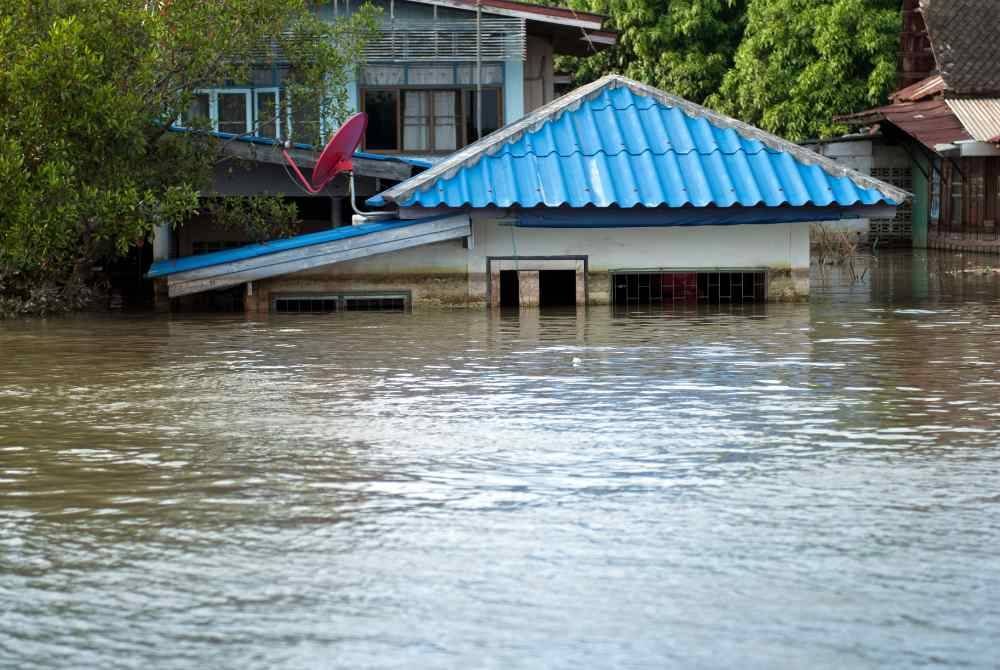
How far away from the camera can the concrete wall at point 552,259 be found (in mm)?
20531

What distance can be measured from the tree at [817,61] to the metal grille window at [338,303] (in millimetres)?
23715

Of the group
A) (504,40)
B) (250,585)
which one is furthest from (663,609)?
(504,40)

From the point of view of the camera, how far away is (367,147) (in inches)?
1228

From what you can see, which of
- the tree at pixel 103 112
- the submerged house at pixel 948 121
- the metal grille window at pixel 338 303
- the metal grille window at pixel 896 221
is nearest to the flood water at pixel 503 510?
the tree at pixel 103 112

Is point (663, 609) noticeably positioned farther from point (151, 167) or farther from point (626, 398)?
point (151, 167)

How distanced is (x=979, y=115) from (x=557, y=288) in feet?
50.6

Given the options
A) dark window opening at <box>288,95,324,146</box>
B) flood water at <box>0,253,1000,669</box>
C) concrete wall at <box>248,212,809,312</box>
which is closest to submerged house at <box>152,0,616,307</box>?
dark window opening at <box>288,95,324,146</box>

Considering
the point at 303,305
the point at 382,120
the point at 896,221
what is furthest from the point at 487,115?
the point at 896,221

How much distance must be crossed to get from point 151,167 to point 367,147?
34.5 feet

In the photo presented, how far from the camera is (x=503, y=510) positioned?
7.98m

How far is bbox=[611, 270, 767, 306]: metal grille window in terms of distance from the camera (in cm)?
2128

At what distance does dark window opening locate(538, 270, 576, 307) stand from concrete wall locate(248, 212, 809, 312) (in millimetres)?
543

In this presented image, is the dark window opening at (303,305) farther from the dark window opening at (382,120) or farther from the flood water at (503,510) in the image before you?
the dark window opening at (382,120)

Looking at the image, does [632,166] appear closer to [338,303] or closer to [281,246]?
[338,303]
